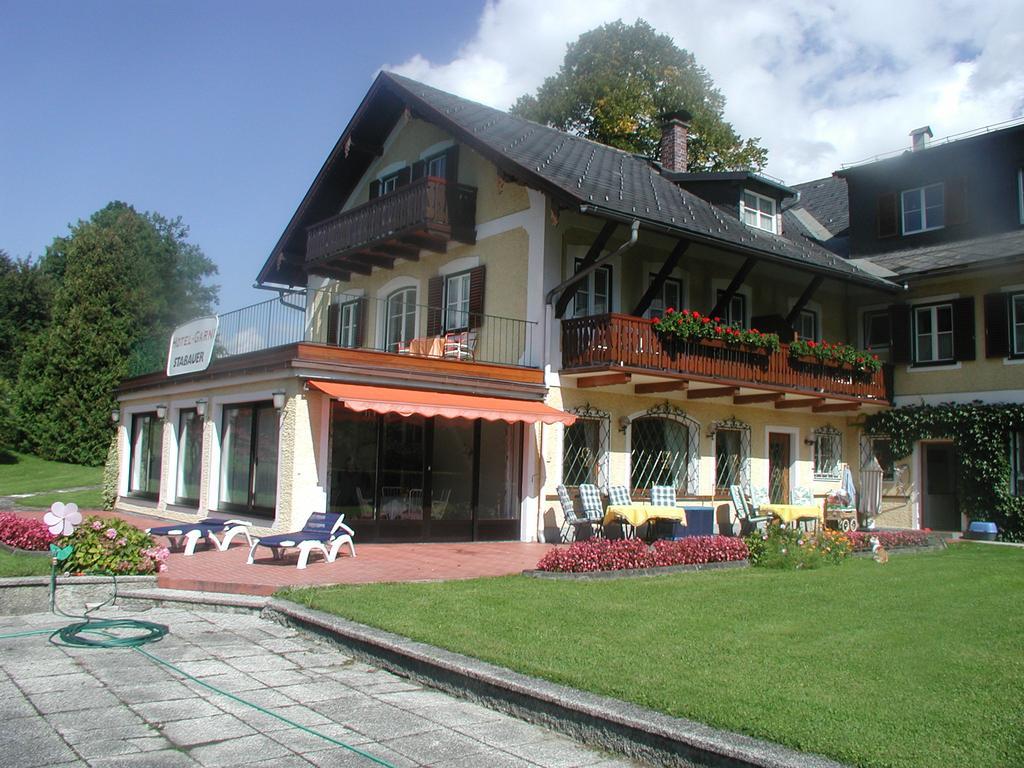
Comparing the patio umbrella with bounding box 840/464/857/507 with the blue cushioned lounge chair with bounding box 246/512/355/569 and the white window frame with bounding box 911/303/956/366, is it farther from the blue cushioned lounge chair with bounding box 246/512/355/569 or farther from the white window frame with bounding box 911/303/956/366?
the blue cushioned lounge chair with bounding box 246/512/355/569

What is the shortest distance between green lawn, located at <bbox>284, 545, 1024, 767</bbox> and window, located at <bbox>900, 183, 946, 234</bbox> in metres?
12.3

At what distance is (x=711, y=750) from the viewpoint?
430 centimetres

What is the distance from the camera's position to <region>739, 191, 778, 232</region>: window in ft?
65.2

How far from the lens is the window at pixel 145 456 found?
18453 mm

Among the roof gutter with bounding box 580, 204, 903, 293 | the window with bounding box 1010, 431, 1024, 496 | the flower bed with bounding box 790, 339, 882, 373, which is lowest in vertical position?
the window with bounding box 1010, 431, 1024, 496

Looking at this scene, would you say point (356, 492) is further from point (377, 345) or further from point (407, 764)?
point (407, 764)

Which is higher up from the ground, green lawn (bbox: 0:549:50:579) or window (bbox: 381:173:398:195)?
window (bbox: 381:173:398:195)

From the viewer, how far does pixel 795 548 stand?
38.1ft

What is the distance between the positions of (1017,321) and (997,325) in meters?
0.37

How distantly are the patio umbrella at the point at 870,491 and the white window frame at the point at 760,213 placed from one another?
5.65 m

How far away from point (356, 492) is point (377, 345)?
6245mm

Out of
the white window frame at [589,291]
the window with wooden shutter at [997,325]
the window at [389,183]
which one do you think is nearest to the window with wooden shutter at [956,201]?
the window with wooden shutter at [997,325]

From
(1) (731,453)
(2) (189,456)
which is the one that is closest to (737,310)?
(1) (731,453)

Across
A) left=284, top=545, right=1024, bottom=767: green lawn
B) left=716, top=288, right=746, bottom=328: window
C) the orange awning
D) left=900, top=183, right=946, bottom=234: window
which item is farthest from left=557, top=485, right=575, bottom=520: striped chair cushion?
left=900, top=183, right=946, bottom=234: window
